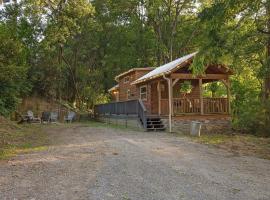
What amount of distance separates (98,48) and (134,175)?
116 ft

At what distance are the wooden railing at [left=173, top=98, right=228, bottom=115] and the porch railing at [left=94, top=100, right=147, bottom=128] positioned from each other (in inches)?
71.3

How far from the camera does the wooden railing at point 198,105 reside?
18672 millimetres

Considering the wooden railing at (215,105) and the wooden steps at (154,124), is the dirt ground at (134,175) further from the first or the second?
the wooden railing at (215,105)

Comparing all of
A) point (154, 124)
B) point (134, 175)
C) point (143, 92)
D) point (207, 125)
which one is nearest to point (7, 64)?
point (154, 124)

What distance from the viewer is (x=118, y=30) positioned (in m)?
39.7

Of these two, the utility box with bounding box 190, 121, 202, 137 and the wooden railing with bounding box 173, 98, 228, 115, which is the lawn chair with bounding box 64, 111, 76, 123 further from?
the utility box with bounding box 190, 121, 202, 137

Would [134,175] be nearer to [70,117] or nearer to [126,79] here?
[126,79]

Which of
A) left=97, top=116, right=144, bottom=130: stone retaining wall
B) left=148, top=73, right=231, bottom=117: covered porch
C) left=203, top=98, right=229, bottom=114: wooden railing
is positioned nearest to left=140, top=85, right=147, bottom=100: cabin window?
left=97, top=116, right=144, bottom=130: stone retaining wall

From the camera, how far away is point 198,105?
19.4 m

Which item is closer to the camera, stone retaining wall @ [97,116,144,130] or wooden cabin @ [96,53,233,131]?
wooden cabin @ [96,53,233,131]

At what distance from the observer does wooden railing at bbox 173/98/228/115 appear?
1867cm

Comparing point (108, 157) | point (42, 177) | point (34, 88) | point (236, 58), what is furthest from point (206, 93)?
point (42, 177)

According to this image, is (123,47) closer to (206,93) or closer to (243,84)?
(206,93)

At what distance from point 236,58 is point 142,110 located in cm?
597
